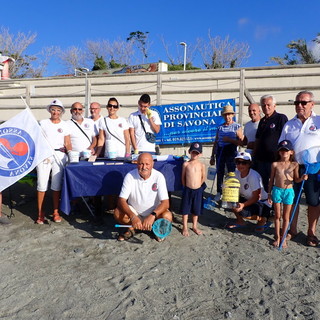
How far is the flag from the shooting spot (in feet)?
12.2

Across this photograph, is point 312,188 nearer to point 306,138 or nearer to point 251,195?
point 306,138

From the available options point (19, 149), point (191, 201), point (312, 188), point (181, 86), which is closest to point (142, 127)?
point (191, 201)

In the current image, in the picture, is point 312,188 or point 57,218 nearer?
point 312,188

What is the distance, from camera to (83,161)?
3895 millimetres

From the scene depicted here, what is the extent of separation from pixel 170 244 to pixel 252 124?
6.40 ft

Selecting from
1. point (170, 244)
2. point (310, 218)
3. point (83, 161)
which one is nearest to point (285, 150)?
point (310, 218)

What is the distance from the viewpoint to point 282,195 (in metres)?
3.20

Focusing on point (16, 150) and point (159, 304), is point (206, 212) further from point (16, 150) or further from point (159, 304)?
point (16, 150)

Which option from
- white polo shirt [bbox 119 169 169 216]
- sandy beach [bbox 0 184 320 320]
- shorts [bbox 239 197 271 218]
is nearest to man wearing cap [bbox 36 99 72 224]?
sandy beach [bbox 0 184 320 320]

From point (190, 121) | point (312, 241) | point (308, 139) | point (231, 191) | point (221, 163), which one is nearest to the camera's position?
point (308, 139)

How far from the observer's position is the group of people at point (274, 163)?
10.4 ft

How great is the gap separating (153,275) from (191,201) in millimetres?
1103

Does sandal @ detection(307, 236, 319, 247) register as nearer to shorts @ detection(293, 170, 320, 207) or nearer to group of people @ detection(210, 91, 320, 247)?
group of people @ detection(210, 91, 320, 247)

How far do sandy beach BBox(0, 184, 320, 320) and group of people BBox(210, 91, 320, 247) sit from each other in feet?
0.81
